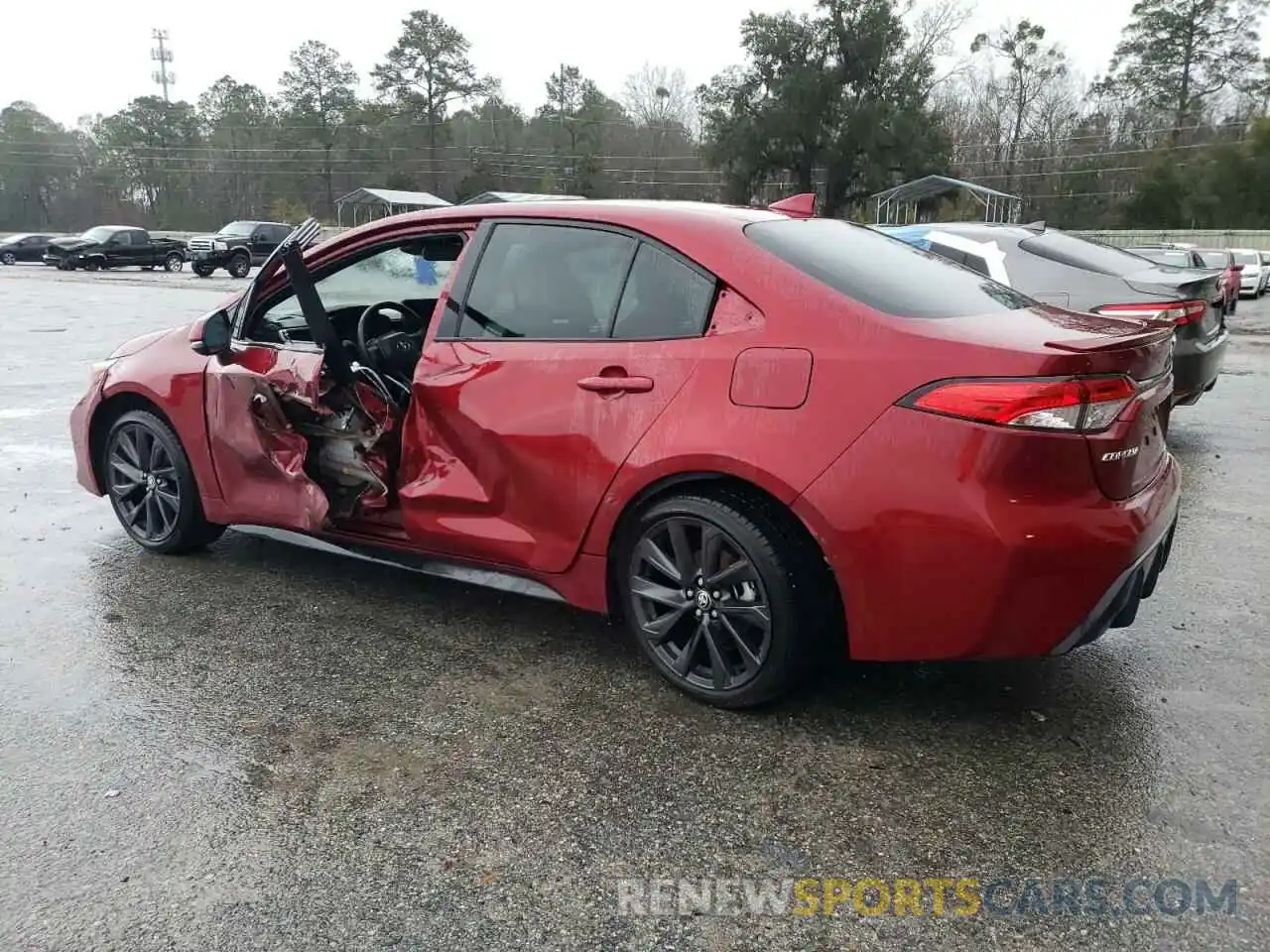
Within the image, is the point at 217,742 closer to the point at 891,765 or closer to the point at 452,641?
the point at 452,641

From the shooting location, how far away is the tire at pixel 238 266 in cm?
3350

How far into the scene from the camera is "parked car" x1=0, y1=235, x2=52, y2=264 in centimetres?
4006

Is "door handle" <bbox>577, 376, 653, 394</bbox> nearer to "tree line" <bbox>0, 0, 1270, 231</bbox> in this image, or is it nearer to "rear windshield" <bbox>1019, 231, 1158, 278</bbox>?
"rear windshield" <bbox>1019, 231, 1158, 278</bbox>

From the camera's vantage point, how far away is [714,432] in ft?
9.89

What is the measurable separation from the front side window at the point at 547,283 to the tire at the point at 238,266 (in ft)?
108

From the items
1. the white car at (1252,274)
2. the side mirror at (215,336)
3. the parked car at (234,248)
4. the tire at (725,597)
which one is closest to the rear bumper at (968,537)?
the tire at (725,597)

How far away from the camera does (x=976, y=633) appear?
9.15 feet

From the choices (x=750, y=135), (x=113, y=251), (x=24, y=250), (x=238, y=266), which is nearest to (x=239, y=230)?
(x=238, y=266)

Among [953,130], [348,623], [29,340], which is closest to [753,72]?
[953,130]

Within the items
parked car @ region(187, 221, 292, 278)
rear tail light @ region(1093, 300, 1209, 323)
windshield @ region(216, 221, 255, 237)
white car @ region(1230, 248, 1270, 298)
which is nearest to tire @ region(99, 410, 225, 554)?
rear tail light @ region(1093, 300, 1209, 323)

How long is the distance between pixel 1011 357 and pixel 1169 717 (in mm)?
1347

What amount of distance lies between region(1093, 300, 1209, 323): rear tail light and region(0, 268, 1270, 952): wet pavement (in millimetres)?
2500

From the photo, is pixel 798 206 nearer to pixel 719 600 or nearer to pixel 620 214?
pixel 620 214

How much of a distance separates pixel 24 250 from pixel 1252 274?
43.1 m
